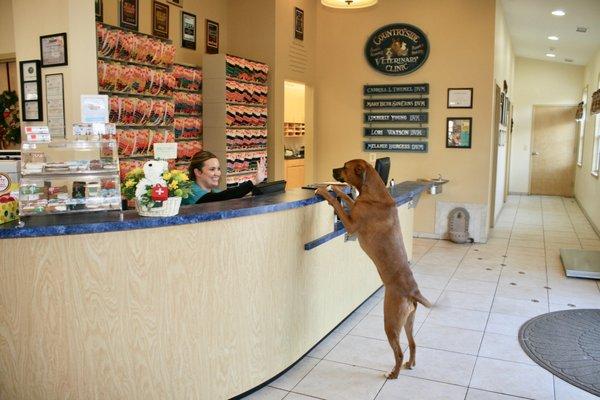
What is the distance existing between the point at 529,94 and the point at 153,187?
40.5ft

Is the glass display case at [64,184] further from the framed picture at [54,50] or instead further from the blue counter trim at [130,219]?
the framed picture at [54,50]

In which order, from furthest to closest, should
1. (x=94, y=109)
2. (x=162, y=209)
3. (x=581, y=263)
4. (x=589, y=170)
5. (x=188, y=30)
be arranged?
(x=589, y=170)
(x=188, y=30)
(x=581, y=263)
(x=94, y=109)
(x=162, y=209)

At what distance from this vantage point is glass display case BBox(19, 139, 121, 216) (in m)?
2.58

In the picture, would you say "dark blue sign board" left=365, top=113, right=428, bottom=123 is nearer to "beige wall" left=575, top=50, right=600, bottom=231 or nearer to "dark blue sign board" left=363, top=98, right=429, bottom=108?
"dark blue sign board" left=363, top=98, right=429, bottom=108

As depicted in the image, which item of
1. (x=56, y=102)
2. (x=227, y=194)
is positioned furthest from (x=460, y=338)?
(x=56, y=102)

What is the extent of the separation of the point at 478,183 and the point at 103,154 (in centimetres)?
564

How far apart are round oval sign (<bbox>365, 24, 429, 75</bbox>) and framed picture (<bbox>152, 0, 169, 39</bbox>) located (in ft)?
9.88

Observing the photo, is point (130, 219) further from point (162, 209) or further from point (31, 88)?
point (31, 88)

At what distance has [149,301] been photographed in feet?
8.34

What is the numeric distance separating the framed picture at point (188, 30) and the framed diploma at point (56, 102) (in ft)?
8.03

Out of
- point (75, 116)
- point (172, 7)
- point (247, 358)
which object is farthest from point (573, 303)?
point (172, 7)

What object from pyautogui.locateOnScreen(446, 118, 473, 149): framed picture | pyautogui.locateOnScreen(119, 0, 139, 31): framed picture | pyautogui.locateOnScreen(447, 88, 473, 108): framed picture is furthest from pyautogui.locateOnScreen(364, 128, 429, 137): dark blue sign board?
pyautogui.locateOnScreen(119, 0, 139, 31): framed picture

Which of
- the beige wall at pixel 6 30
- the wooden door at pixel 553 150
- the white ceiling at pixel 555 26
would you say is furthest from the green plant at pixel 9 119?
the wooden door at pixel 553 150

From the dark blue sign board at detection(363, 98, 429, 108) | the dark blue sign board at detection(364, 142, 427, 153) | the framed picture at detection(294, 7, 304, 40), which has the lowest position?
the dark blue sign board at detection(364, 142, 427, 153)
